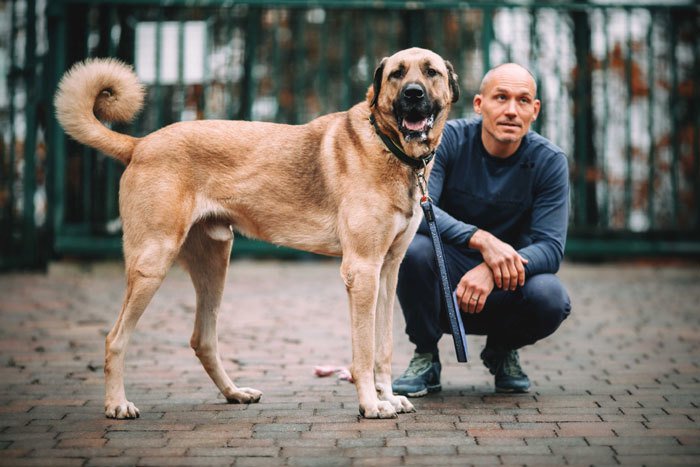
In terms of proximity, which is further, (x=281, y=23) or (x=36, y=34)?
(x=281, y=23)

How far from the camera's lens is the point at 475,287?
4.54 meters

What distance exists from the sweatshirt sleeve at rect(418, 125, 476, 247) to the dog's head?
0.55 m

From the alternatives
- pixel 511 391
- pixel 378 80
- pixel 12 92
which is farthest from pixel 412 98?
pixel 12 92

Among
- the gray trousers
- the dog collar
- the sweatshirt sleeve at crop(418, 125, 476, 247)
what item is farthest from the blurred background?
the dog collar

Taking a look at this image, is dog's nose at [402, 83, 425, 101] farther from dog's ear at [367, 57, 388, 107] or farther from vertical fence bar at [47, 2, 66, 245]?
vertical fence bar at [47, 2, 66, 245]

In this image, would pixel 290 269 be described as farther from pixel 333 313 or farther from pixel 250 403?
pixel 250 403

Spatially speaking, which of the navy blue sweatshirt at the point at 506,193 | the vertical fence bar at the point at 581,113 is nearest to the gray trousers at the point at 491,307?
the navy blue sweatshirt at the point at 506,193

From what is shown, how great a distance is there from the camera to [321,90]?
1013 centimetres

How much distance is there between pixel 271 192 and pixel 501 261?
1244 millimetres

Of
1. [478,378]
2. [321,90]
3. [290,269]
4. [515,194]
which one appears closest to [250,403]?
[478,378]

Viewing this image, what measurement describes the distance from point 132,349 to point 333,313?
2241 mm

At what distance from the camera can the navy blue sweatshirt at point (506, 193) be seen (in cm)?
476

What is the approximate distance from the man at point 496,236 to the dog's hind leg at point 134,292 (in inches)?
54.5

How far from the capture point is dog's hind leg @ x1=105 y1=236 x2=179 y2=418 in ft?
13.6
